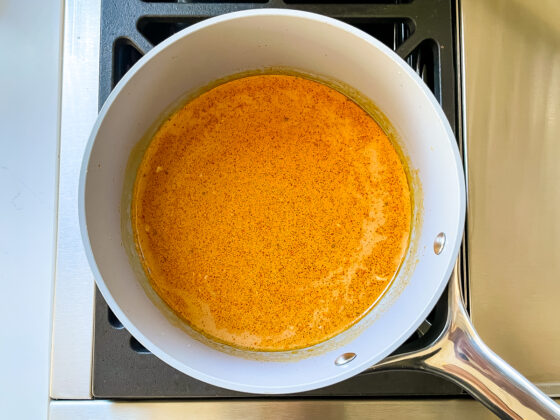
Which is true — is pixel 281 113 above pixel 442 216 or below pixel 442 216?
above

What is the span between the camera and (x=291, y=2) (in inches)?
28.1

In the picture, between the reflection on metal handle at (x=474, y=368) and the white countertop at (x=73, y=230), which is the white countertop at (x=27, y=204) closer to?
the white countertop at (x=73, y=230)

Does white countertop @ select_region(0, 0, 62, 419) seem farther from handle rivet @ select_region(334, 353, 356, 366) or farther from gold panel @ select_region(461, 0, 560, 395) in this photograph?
gold panel @ select_region(461, 0, 560, 395)

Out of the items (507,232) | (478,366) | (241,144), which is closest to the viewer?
(478,366)

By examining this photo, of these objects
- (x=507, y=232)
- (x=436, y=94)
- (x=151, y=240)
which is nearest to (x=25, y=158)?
(x=151, y=240)

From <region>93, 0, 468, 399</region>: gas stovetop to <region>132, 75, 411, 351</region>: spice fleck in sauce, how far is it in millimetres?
100

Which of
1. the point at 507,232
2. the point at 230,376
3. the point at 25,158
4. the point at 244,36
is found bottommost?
the point at 230,376

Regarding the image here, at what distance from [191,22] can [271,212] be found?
309mm

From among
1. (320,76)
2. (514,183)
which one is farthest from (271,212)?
(514,183)

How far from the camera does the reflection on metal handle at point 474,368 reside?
0.56 m

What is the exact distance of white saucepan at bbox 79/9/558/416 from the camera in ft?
1.99

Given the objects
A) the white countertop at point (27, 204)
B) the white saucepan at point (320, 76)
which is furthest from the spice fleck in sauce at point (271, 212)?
the white countertop at point (27, 204)

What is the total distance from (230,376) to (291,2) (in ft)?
1.72

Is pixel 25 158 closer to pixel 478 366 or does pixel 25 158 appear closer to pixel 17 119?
pixel 17 119
